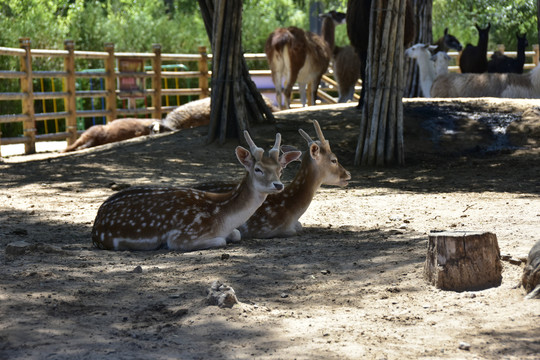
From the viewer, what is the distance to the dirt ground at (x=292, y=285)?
4172mm

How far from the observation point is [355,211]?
8445mm

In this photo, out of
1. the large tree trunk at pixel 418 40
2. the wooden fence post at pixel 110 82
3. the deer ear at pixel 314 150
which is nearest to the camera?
the deer ear at pixel 314 150

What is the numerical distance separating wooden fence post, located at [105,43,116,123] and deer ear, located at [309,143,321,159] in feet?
39.6

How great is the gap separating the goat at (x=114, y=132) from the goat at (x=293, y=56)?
3.66m

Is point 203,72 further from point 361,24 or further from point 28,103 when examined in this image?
point 361,24

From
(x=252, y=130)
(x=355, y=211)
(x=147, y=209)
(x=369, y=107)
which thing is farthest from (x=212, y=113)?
(x=147, y=209)

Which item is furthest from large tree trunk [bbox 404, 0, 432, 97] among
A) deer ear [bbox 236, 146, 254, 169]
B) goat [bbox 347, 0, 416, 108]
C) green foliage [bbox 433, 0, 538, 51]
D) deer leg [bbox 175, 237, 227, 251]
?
deer leg [bbox 175, 237, 227, 251]

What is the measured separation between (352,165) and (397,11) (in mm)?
2228

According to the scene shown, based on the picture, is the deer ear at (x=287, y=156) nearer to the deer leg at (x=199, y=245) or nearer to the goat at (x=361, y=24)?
the deer leg at (x=199, y=245)

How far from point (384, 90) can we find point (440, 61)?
6939 millimetres

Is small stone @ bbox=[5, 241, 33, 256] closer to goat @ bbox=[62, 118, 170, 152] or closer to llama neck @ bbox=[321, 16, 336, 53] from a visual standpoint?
goat @ bbox=[62, 118, 170, 152]

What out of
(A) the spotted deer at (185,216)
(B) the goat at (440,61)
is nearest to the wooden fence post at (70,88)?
(B) the goat at (440,61)

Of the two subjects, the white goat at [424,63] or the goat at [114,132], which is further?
the white goat at [424,63]

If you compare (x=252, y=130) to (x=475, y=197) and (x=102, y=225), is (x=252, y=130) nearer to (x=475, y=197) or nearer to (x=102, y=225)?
(x=475, y=197)
